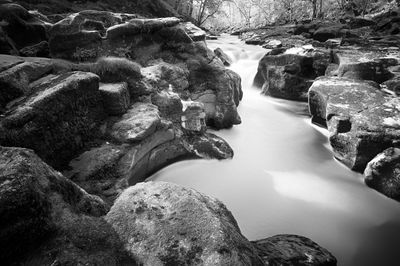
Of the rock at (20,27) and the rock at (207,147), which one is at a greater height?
the rock at (20,27)

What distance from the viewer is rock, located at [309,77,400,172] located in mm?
7477

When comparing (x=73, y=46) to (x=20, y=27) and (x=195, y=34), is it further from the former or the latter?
(x=195, y=34)

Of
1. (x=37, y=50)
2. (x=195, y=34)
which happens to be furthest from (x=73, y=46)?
(x=195, y=34)

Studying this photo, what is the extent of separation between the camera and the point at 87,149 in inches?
213

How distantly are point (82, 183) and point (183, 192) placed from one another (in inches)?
96.8

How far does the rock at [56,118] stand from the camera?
170 inches

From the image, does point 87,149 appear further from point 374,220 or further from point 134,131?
point 374,220

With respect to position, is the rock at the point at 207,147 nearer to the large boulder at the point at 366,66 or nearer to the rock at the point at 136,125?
the rock at the point at 136,125

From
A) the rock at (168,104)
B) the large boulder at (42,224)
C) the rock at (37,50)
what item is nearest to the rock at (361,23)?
the rock at (168,104)

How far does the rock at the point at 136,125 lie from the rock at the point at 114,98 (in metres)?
0.19

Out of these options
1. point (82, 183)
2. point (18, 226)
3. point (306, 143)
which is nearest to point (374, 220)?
point (306, 143)

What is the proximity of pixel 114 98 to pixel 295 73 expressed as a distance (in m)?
9.81

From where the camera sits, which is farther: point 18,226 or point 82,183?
point 82,183

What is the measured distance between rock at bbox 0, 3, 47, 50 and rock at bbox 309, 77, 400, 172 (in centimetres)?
1057
